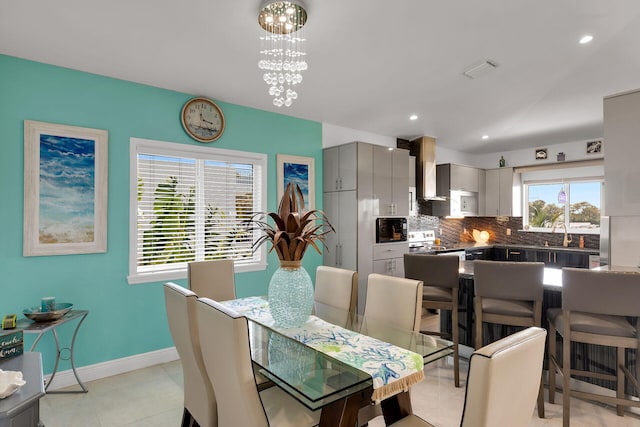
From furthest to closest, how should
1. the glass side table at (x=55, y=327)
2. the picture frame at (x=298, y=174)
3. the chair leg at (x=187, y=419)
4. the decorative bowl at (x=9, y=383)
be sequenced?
the picture frame at (x=298, y=174) < the glass side table at (x=55, y=327) < the chair leg at (x=187, y=419) < the decorative bowl at (x=9, y=383)

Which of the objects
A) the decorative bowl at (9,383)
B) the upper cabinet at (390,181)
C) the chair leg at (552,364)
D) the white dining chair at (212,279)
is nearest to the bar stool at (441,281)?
the chair leg at (552,364)

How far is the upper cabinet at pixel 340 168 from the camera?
13.6ft

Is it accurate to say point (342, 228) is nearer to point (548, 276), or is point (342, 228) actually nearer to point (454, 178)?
point (548, 276)

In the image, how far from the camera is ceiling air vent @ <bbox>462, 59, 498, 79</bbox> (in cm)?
316

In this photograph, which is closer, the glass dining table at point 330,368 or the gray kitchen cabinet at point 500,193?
the glass dining table at point 330,368

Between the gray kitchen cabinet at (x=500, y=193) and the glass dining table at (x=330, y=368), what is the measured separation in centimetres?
515

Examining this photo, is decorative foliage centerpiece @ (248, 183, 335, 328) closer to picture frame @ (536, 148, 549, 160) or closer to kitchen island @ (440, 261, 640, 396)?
kitchen island @ (440, 261, 640, 396)

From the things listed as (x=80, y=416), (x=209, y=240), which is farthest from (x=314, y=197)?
(x=80, y=416)

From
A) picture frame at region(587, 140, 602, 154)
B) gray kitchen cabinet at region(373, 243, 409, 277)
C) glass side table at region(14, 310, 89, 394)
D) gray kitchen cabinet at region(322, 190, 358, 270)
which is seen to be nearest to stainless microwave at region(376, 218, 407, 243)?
gray kitchen cabinet at region(373, 243, 409, 277)

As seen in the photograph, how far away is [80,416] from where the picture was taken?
2.34m

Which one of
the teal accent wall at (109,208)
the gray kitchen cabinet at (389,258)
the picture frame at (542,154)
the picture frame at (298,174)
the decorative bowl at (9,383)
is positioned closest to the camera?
the decorative bowl at (9,383)

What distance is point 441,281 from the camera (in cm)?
282

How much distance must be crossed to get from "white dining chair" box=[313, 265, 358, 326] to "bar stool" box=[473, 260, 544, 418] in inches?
37.1

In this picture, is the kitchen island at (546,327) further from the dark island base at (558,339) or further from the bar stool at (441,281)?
the bar stool at (441,281)
